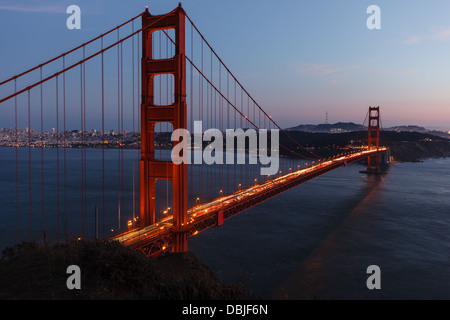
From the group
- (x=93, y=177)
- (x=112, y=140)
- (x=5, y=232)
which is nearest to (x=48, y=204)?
(x=5, y=232)

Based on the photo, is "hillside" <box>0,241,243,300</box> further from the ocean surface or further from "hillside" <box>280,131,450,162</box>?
"hillside" <box>280,131,450,162</box>

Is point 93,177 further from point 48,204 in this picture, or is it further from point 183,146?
point 183,146

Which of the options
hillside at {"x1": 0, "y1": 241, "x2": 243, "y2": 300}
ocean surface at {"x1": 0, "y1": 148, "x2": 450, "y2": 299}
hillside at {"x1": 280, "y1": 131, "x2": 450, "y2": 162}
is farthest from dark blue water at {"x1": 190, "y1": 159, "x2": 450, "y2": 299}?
hillside at {"x1": 280, "y1": 131, "x2": 450, "y2": 162}

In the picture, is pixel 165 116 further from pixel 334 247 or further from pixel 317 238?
pixel 317 238

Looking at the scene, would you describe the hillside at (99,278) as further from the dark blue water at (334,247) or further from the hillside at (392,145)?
the hillside at (392,145)

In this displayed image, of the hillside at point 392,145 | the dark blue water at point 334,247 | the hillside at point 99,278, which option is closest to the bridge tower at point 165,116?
the dark blue water at point 334,247

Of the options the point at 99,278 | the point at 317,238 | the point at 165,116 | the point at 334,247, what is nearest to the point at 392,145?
the point at 317,238

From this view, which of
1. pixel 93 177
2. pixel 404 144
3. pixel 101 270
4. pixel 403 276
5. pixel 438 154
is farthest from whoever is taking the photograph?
pixel 438 154
